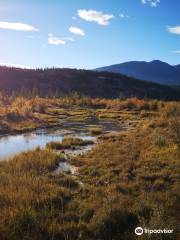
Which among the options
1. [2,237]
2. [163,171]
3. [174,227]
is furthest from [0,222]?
[163,171]

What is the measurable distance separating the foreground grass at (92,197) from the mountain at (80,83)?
12703 cm

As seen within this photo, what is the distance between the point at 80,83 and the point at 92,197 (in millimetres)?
158035

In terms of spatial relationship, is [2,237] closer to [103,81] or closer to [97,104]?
[97,104]

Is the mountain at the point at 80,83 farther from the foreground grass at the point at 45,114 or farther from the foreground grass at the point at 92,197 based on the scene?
the foreground grass at the point at 92,197

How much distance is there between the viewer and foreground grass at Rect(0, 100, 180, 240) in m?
8.26

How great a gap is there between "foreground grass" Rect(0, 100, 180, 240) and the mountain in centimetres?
12703

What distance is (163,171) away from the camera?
43.4ft

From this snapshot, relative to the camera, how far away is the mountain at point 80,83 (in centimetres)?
15000

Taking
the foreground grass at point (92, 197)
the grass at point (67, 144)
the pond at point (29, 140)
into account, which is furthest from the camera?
the pond at point (29, 140)

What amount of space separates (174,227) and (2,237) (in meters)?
4.03

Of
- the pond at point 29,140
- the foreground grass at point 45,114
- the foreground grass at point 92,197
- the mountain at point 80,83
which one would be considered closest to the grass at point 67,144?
the pond at point 29,140

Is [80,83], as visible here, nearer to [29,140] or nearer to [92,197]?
[29,140]

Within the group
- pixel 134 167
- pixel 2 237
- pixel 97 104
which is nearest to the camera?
pixel 2 237

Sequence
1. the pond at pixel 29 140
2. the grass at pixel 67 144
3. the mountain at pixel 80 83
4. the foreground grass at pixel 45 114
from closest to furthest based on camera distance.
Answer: the grass at pixel 67 144 < the pond at pixel 29 140 < the foreground grass at pixel 45 114 < the mountain at pixel 80 83
